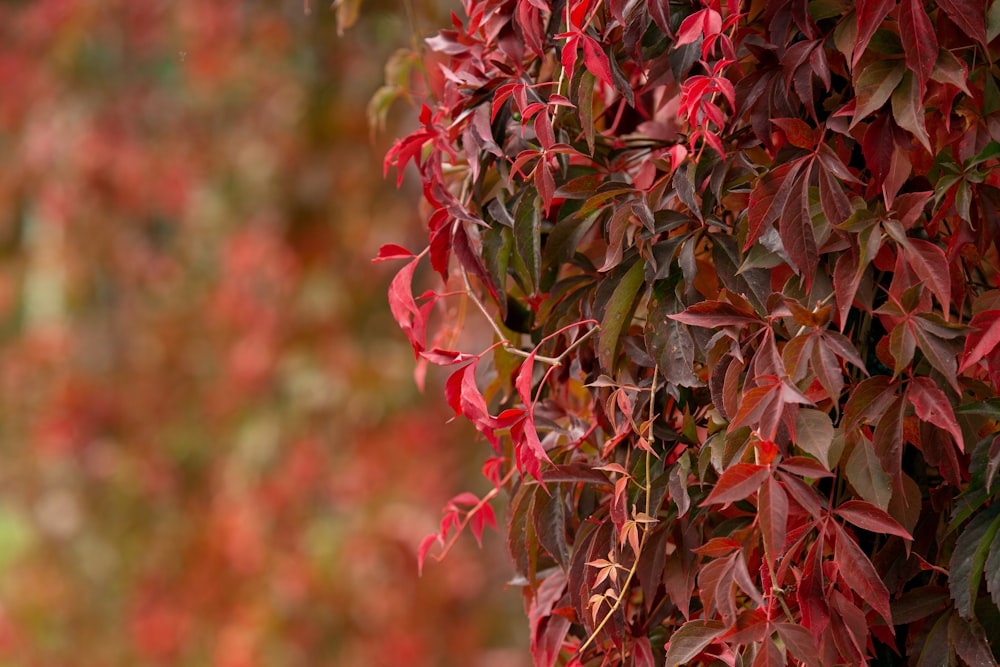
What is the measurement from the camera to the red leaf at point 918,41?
530mm

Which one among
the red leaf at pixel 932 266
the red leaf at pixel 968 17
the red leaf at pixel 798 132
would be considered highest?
the red leaf at pixel 968 17

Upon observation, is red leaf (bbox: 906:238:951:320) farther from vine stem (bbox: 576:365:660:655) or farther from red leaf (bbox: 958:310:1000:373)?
vine stem (bbox: 576:365:660:655)

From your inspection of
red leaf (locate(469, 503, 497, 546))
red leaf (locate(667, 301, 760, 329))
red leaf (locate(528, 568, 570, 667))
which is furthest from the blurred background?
red leaf (locate(667, 301, 760, 329))

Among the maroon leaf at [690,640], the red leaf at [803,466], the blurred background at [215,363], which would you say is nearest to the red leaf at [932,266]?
the red leaf at [803,466]

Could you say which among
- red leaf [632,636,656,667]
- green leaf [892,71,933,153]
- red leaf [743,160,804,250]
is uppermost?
green leaf [892,71,933,153]

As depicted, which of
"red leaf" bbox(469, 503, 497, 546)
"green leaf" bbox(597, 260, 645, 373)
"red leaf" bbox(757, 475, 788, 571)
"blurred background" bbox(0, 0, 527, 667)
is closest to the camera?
"red leaf" bbox(757, 475, 788, 571)

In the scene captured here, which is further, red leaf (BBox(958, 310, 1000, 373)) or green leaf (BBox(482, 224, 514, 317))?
green leaf (BBox(482, 224, 514, 317))

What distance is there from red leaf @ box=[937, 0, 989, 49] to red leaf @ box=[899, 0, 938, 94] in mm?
14

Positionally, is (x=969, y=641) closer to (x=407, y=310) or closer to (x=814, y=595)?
(x=814, y=595)

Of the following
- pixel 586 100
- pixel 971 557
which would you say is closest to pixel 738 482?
pixel 971 557

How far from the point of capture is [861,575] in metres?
0.53

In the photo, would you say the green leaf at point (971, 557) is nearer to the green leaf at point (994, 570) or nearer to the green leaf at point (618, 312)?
the green leaf at point (994, 570)

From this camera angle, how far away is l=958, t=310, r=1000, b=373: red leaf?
20.5 inches

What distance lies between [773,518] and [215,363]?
2.74 metres
